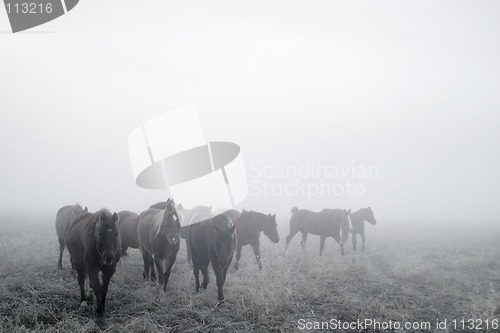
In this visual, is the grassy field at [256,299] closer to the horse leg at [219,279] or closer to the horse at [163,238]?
the horse leg at [219,279]

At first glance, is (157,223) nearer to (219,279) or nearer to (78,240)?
(78,240)

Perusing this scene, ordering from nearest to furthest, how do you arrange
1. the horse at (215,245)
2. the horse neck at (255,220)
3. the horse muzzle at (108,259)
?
the horse muzzle at (108,259) < the horse at (215,245) < the horse neck at (255,220)

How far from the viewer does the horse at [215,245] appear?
739 cm

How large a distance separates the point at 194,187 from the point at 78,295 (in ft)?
14.2

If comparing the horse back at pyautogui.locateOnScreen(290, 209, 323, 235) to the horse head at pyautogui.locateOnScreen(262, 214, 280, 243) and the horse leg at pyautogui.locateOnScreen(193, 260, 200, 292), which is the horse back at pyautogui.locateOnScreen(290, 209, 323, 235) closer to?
the horse head at pyautogui.locateOnScreen(262, 214, 280, 243)

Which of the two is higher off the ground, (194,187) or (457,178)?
(194,187)

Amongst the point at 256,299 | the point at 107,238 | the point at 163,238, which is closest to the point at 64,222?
the point at 163,238

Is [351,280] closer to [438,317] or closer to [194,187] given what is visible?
[438,317]

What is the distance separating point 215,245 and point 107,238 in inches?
107

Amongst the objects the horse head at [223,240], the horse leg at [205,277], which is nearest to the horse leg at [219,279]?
the horse head at [223,240]

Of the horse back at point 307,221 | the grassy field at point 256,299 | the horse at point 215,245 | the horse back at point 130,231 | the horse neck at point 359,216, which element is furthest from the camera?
the horse neck at point 359,216

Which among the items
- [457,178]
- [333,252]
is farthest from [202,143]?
[457,178]

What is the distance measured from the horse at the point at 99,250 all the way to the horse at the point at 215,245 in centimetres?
238

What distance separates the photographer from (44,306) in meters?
6.08
